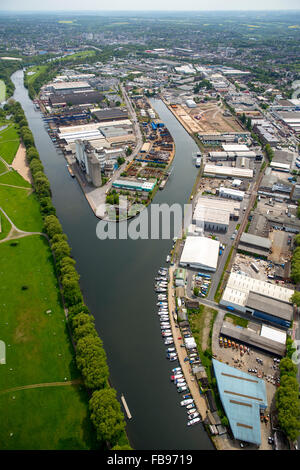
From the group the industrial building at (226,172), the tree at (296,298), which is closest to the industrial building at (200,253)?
the tree at (296,298)

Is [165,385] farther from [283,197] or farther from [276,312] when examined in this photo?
[283,197]

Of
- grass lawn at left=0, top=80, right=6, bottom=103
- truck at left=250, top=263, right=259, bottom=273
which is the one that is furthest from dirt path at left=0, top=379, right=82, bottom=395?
grass lawn at left=0, top=80, right=6, bottom=103

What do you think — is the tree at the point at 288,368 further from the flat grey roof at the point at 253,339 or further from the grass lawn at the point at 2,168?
the grass lawn at the point at 2,168

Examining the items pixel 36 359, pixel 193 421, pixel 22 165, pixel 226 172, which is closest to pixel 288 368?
pixel 193 421

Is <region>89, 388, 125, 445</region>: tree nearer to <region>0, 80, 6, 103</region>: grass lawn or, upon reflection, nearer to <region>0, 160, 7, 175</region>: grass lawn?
<region>0, 160, 7, 175</region>: grass lawn

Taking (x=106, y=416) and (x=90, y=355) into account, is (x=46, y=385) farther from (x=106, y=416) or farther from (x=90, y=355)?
(x=106, y=416)
